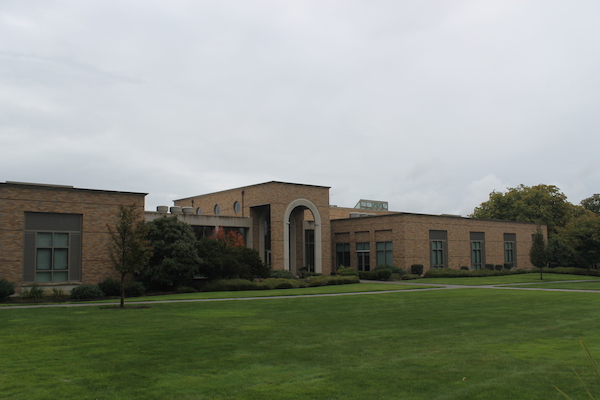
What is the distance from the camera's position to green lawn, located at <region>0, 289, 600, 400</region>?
27.1 feet

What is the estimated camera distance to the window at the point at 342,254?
180 ft

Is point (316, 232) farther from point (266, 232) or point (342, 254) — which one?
point (342, 254)

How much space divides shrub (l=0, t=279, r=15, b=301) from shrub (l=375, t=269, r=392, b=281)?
28887mm

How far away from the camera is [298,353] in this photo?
445 inches

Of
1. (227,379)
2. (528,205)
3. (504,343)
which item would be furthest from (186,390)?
(528,205)

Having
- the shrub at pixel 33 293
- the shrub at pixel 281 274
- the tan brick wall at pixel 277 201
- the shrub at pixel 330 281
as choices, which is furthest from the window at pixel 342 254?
the shrub at pixel 33 293

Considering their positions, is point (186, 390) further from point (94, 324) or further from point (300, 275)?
point (300, 275)

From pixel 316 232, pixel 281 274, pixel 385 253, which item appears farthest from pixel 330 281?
pixel 385 253

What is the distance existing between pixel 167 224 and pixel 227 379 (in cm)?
2631

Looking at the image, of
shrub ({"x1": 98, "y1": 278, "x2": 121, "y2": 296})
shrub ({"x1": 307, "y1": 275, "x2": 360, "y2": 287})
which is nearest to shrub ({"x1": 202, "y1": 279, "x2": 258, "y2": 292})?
shrub ({"x1": 98, "y1": 278, "x2": 121, "y2": 296})

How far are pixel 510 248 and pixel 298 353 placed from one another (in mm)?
55362

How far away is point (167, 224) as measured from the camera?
3409 cm

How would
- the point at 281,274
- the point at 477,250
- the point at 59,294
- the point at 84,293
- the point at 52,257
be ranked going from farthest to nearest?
the point at 477,250 < the point at 281,274 < the point at 52,257 < the point at 59,294 < the point at 84,293

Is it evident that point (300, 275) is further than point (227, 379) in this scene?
Yes
